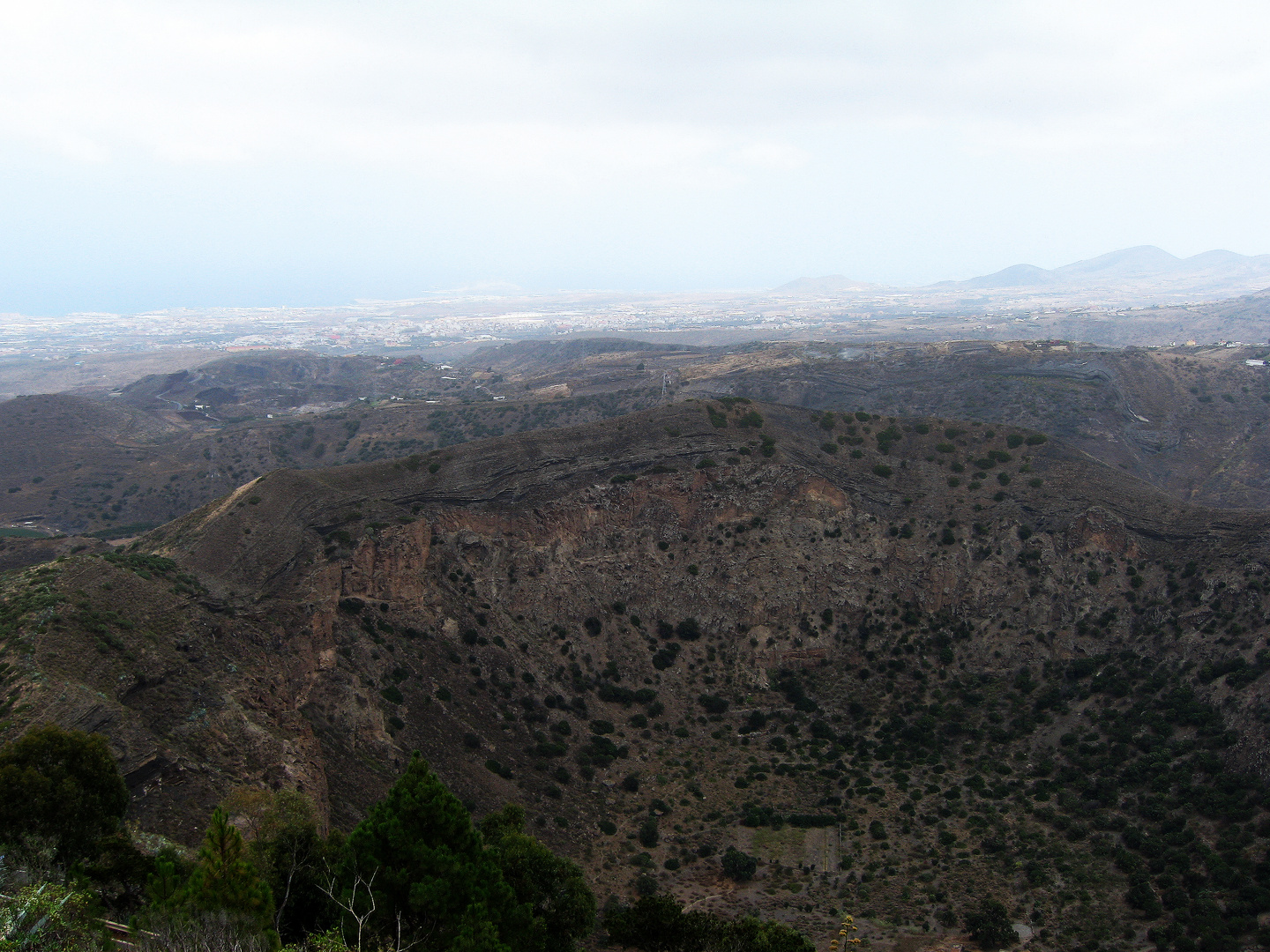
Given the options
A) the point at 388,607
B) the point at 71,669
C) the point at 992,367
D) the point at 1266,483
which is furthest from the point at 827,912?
the point at 992,367

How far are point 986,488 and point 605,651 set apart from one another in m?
30.7

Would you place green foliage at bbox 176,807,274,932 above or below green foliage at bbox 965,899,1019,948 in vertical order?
above

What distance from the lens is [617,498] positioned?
51625 millimetres

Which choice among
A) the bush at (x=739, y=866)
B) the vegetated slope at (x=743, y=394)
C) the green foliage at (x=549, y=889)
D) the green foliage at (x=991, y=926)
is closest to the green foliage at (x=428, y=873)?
the green foliage at (x=549, y=889)

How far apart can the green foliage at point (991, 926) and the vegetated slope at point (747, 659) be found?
0.94m

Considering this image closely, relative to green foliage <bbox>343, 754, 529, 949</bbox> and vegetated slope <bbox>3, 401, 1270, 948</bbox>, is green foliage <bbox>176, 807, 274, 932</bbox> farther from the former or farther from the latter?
vegetated slope <bbox>3, 401, 1270, 948</bbox>

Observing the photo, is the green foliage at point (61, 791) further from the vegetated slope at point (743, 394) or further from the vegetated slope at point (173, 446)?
the vegetated slope at point (743, 394)

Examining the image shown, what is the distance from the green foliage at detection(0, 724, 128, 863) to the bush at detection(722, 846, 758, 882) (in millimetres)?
23901

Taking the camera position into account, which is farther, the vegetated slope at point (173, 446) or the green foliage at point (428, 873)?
the vegetated slope at point (173, 446)

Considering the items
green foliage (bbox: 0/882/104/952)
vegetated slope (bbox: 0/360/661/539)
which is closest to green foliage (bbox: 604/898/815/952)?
green foliage (bbox: 0/882/104/952)

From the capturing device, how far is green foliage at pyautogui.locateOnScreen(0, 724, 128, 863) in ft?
55.0

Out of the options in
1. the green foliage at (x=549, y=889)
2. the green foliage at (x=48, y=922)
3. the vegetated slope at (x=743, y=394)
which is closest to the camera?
the green foliage at (x=48, y=922)

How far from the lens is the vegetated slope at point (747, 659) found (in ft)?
91.9

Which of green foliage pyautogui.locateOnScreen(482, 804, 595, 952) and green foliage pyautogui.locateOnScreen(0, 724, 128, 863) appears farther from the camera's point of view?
green foliage pyautogui.locateOnScreen(482, 804, 595, 952)
